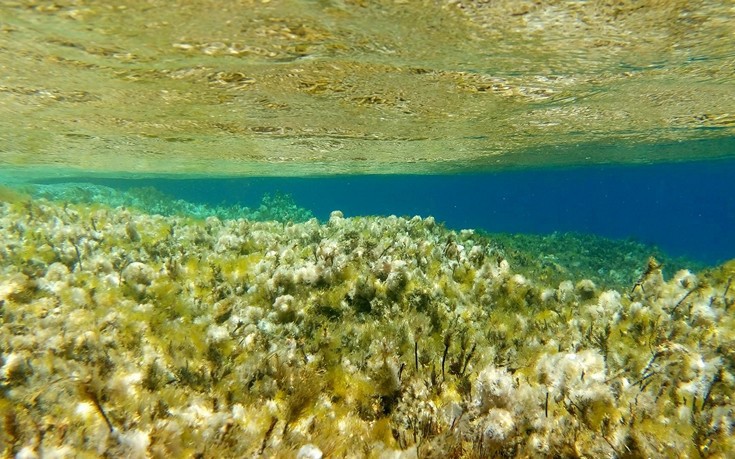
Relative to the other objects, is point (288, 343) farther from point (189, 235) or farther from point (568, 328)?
point (189, 235)

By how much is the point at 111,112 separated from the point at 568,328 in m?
14.5

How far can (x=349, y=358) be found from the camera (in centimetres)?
393

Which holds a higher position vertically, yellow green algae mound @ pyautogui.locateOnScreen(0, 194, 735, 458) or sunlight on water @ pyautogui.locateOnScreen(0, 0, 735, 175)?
sunlight on water @ pyautogui.locateOnScreen(0, 0, 735, 175)

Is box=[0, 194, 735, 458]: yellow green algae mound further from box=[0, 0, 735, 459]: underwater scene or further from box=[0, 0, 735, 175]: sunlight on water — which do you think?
box=[0, 0, 735, 175]: sunlight on water

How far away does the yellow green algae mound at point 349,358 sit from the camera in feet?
8.80

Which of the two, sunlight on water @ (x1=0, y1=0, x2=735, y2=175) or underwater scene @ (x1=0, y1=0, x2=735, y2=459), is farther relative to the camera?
sunlight on water @ (x1=0, y1=0, x2=735, y2=175)

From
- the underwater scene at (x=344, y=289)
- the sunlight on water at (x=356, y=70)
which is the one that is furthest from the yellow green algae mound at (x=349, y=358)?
the sunlight on water at (x=356, y=70)

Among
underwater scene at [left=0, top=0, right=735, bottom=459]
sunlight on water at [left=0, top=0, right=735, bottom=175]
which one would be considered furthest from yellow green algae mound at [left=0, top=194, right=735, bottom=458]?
sunlight on water at [left=0, top=0, right=735, bottom=175]

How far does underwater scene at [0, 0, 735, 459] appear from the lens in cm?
281

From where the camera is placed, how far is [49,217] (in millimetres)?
9469

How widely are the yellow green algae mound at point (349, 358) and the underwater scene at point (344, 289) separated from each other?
0.08 feet

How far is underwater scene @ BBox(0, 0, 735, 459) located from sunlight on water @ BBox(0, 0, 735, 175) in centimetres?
8

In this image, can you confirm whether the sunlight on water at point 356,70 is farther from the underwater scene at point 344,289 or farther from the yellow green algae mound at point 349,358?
the yellow green algae mound at point 349,358

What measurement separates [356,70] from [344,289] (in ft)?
19.6
